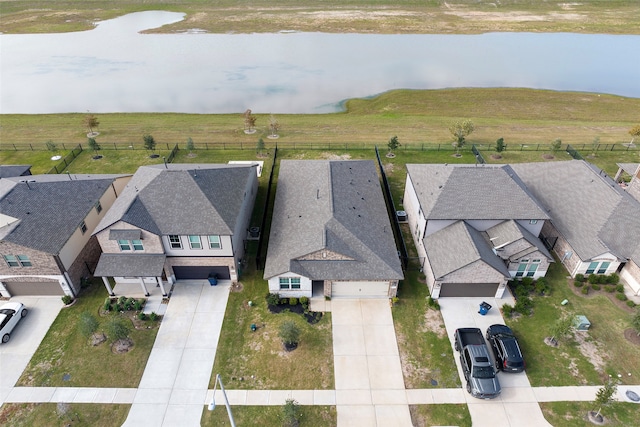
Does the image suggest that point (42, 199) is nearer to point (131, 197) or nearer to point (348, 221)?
point (131, 197)

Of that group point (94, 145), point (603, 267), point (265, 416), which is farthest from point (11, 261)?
point (603, 267)

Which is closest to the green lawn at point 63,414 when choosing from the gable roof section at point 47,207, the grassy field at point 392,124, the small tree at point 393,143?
the gable roof section at point 47,207

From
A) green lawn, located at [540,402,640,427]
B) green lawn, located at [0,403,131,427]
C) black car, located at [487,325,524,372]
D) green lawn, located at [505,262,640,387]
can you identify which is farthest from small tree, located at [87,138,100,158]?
green lawn, located at [540,402,640,427]

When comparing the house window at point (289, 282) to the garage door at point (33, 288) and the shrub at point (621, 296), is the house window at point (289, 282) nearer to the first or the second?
the garage door at point (33, 288)

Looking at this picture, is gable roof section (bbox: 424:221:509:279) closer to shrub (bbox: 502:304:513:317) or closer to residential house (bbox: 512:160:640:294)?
shrub (bbox: 502:304:513:317)

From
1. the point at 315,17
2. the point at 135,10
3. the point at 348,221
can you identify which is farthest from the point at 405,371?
the point at 135,10

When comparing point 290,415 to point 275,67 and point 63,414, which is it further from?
point 275,67
